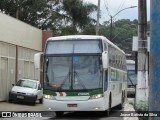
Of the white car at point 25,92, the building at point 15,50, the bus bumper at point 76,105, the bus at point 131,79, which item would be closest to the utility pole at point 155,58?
the bus bumper at point 76,105

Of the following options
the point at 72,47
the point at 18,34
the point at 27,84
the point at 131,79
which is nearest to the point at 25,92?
the point at 27,84

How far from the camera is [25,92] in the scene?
86.9 feet

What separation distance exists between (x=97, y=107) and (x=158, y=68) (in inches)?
446

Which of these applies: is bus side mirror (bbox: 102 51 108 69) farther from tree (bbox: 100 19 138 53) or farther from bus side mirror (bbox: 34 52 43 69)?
tree (bbox: 100 19 138 53)

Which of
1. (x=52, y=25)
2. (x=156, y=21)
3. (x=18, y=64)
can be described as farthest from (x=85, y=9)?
(x=156, y=21)

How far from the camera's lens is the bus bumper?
15.8 meters

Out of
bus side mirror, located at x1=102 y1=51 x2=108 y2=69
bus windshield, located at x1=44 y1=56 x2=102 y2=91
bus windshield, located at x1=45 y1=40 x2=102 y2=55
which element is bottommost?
bus windshield, located at x1=44 y1=56 x2=102 y2=91

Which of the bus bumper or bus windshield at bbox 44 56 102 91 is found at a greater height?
bus windshield at bbox 44 56 102 91

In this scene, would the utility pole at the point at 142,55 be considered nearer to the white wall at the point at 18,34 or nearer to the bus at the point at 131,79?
the white wall at the point at 18,34

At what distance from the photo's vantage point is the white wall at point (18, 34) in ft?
89.0

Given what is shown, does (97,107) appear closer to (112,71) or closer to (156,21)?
(112,71)

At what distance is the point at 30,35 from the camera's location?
3344cm

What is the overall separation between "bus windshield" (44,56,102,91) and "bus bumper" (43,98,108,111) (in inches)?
20.5

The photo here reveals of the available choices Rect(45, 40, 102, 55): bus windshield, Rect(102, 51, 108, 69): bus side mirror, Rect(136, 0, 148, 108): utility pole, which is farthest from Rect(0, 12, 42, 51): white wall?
Rect(136, 0, 148, 108): utility pole
